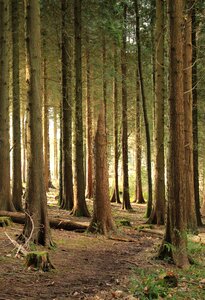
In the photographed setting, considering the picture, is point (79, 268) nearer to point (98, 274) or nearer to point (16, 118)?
point (98, 274)

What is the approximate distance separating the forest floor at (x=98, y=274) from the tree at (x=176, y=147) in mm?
447

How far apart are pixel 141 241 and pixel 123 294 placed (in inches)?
218

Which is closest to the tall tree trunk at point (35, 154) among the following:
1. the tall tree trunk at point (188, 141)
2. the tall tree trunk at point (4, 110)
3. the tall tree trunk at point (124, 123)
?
the tall tree trunk at point (4, 110)

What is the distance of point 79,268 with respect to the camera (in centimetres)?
760

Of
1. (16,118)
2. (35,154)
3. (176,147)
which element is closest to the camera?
(176,147)

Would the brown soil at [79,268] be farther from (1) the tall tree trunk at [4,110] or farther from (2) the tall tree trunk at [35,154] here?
(1) the tall tree trunk at [4,110]

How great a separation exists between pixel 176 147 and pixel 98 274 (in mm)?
2859

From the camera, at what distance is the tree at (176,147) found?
26.7 ft

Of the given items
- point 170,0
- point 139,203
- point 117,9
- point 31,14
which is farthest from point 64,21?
point 139,203

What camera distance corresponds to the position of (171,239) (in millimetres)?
8305

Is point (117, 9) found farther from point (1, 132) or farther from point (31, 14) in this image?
point (31, 14)

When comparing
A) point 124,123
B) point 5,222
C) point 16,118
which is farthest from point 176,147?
point 124,123

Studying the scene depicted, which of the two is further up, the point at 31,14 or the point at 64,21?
the point at 64,21

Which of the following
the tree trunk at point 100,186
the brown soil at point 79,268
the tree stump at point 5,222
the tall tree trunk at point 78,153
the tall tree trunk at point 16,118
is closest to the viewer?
the brown soil at point 79,268
